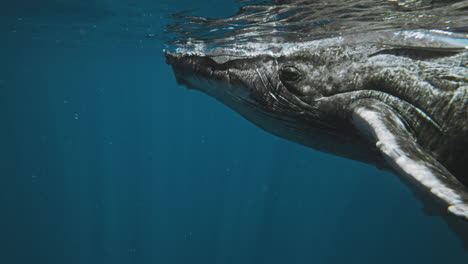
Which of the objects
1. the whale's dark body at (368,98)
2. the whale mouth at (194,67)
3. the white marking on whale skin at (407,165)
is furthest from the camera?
the whale mouth at (194,67)

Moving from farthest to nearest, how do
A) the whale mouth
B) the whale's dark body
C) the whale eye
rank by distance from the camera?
the whale mouth
the whale eye
the whale's dark body

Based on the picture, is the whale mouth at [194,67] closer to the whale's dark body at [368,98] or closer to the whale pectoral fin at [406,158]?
the whale's dark body at [368,98]

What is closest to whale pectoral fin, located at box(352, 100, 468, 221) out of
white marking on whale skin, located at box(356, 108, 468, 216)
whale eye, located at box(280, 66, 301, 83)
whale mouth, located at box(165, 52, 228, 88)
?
white marking on whale skin, located at box(356, 108, 468, 216)

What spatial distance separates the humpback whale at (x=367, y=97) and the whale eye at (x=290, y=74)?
12 millimetres

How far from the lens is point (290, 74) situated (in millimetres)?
3381

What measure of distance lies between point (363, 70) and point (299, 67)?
29.0 inches

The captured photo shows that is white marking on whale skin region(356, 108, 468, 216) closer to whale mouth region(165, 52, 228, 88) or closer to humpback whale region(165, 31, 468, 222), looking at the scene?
humpback whale region(165, 31, 468, 222)

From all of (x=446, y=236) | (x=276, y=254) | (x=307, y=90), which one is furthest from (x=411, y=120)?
(x=446, y=236)

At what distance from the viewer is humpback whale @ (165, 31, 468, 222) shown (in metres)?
1.96

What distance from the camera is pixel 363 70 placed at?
3.04 m

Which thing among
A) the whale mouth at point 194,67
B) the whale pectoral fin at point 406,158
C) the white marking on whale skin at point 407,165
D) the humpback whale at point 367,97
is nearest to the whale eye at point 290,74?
the humpback whale at point 367,97

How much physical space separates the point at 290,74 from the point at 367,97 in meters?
0.96

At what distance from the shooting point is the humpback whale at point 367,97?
1.96 metres

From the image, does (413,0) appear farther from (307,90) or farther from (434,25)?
(307,90)
